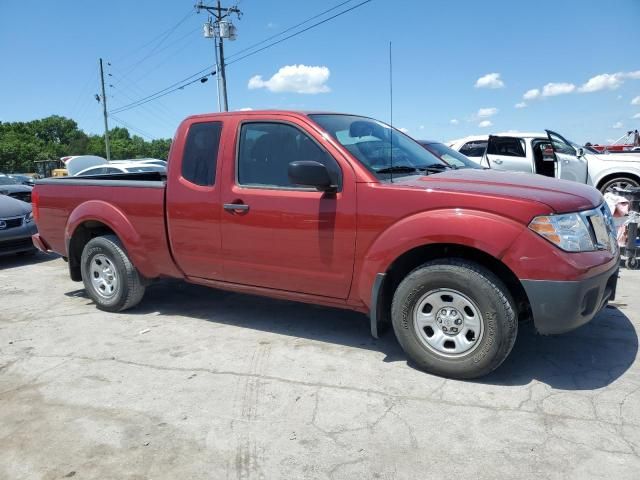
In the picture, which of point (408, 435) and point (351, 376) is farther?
point (351, 376)

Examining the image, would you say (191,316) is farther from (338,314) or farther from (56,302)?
(56,302)

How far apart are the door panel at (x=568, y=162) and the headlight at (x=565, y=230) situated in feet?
26.3

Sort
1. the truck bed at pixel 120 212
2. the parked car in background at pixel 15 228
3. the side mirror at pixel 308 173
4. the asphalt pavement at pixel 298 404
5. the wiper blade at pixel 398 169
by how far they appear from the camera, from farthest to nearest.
Answer: the parked car in background at pixel 15 228 < the truck bed at pixel 120 212 < the wiper blade at pixel 398 169 < the side mirror at pixel 308 173 < the asphalt pavement at pixel 298 404

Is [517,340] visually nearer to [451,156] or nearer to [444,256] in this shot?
[444,256]

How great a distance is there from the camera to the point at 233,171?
4207 millimetres

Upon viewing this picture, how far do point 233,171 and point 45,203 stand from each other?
267cm

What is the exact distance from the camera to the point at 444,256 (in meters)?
3.57

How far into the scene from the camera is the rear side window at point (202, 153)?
14.2 feet

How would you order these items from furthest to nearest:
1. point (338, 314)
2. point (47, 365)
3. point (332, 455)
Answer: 1. point (338, 314)
2. point (47, 365)
3. point (332, 455)

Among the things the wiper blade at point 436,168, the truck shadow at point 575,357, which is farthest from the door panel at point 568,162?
the wiper blade at point 436,168

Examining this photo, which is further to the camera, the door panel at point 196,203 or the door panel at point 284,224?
the door panel at point 196,203

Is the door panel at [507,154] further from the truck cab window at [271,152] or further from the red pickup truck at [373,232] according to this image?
the truck cab window at [271,152]

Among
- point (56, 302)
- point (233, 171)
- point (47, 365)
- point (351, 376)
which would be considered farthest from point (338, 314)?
point (56, 302)

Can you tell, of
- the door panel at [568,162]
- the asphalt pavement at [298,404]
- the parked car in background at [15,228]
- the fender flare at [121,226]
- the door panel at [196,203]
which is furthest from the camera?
the door panel at [568,162]
